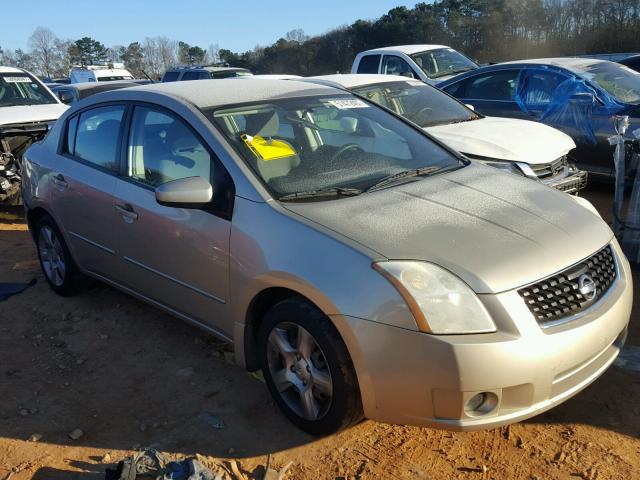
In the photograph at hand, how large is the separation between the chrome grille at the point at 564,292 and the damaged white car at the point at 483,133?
2764mm

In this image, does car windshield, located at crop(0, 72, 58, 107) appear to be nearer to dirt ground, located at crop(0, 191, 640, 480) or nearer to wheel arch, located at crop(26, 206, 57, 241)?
wheel arch, located at crop(26, 206, 57, 241)

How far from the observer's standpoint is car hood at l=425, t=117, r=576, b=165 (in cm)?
579

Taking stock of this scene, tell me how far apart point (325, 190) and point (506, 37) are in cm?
3057

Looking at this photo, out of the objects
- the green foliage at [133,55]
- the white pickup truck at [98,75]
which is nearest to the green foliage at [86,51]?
the green foliage at [133,55]

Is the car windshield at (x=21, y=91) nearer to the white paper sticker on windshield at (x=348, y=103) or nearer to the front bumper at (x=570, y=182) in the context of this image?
the white paper sticker on windshield at (x=348, y=103)

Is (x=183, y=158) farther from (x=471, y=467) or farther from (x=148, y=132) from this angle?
(x=471, y=467)

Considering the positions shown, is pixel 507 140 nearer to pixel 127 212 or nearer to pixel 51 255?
pixel 127 212

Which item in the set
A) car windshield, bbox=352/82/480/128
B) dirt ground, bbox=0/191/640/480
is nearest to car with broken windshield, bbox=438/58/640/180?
car windshield, bbox=352/82/480/128

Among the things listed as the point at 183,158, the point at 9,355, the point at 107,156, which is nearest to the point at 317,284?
the point at 183,158

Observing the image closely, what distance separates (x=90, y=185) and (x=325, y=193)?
1.85 metres

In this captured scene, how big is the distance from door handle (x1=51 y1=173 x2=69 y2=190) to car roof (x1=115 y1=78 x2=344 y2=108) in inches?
26.2

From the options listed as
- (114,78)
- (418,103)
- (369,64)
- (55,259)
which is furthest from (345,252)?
(114,78)

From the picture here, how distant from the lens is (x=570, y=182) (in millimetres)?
5852

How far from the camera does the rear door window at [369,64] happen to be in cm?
1241
